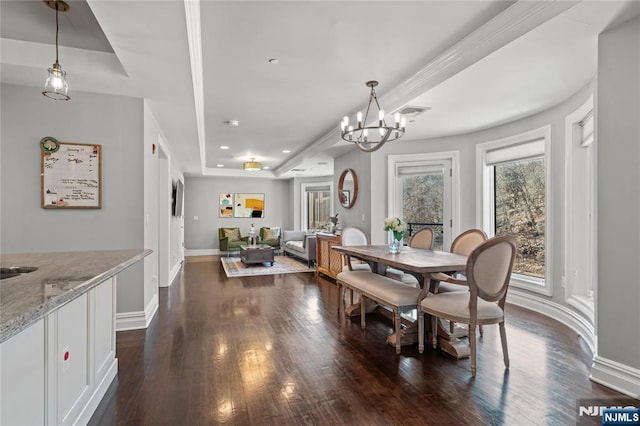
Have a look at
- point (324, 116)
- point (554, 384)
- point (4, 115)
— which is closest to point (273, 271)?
point (324, 116)

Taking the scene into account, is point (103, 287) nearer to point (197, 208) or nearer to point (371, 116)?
point (371, 116)

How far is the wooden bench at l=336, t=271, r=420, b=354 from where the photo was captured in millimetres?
2881

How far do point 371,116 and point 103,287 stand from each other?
3361 millimetres

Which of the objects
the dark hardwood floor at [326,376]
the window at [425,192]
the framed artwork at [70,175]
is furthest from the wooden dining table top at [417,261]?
the framed artwork at [70,175]

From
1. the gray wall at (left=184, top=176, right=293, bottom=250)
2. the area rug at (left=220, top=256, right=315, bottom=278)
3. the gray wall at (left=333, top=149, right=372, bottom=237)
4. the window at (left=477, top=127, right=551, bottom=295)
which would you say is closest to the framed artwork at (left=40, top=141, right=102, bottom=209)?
the area rug at (left=220, top=256, right=315, bottom=278)

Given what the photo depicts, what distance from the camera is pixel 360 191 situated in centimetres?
590

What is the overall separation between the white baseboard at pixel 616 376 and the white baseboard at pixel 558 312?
43cm

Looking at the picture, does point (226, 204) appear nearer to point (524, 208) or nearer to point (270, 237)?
point (270, 237)

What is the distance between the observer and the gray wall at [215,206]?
9992 millimetres

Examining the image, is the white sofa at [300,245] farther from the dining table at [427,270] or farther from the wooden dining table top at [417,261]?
the dining table at [427,270]

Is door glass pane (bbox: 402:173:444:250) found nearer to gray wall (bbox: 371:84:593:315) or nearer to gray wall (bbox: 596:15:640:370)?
gray wall (bbox: 371:84:593:315)

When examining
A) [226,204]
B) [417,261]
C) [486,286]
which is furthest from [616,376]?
[226,204]

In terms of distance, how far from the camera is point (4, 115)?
10.2 feet

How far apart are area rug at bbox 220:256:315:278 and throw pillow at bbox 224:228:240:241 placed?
1.05 meters
